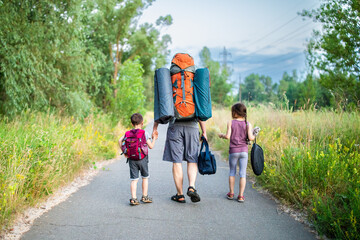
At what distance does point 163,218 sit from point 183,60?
2.40 metres

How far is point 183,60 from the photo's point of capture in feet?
16.1

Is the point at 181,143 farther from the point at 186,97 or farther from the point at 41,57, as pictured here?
the point at 41,57

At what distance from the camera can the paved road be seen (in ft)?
12.5

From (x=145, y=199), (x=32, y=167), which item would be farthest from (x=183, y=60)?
(x=32, y=167)

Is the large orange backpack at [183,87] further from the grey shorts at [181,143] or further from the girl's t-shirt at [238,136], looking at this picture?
the girl's t-shirt at [238,136]

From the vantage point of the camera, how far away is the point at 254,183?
20.9 ft

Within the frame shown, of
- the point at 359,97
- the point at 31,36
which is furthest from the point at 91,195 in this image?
the point at 359,97

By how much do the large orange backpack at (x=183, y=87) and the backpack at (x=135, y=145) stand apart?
2.17 feet

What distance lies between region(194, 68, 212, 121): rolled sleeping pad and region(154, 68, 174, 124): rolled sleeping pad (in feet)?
1.36

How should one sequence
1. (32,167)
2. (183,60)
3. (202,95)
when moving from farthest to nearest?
(32,167) → (183,60) → (202,95)

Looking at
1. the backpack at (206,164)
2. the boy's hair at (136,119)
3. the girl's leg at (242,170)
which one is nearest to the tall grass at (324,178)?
the girl's leg at (242,170)

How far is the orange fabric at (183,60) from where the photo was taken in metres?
4.89

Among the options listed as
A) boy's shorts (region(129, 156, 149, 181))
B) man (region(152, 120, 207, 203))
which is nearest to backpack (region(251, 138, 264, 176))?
Result: man (region(152, 120, 207, 203))

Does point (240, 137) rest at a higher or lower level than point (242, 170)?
higher
